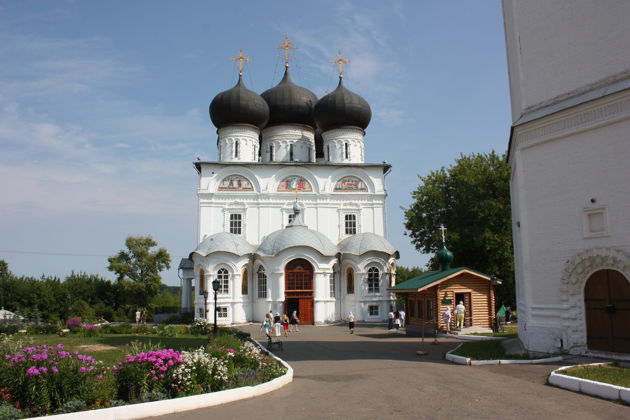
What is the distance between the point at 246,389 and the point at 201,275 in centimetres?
2000

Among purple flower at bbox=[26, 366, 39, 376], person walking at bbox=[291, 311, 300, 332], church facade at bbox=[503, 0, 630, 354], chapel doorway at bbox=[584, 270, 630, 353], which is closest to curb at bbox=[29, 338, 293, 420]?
purple flower at bbox=[26, 366, 39, 376]

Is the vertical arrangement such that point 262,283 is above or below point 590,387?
above

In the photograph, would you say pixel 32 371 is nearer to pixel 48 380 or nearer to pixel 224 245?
Answer: pixel 48 380

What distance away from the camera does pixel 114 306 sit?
3675 centimetres

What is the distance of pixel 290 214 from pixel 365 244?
4.77m

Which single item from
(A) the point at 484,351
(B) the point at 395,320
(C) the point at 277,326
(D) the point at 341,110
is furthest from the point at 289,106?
(A) the point at 484,351

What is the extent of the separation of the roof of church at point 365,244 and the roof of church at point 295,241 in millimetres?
718

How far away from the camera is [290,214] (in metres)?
29.9

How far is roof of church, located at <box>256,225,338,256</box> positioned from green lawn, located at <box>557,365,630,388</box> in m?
18.1

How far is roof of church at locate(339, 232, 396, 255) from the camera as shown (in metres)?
27.7

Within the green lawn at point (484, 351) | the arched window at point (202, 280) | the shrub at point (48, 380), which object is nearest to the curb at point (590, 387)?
the green lawn at point (484, 351)

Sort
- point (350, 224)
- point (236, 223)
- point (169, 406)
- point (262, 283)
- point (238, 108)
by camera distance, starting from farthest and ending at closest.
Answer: point (238, 108)
point (350, 224)
point (236, 223)
point (262, 283)
point (169, 406)

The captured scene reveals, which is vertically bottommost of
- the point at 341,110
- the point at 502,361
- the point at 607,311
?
the point at 502,361

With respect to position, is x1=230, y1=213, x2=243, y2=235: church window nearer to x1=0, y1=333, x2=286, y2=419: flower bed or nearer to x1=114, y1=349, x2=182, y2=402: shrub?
x1=0, y1=333, x2=286, y2=419: flower bed
